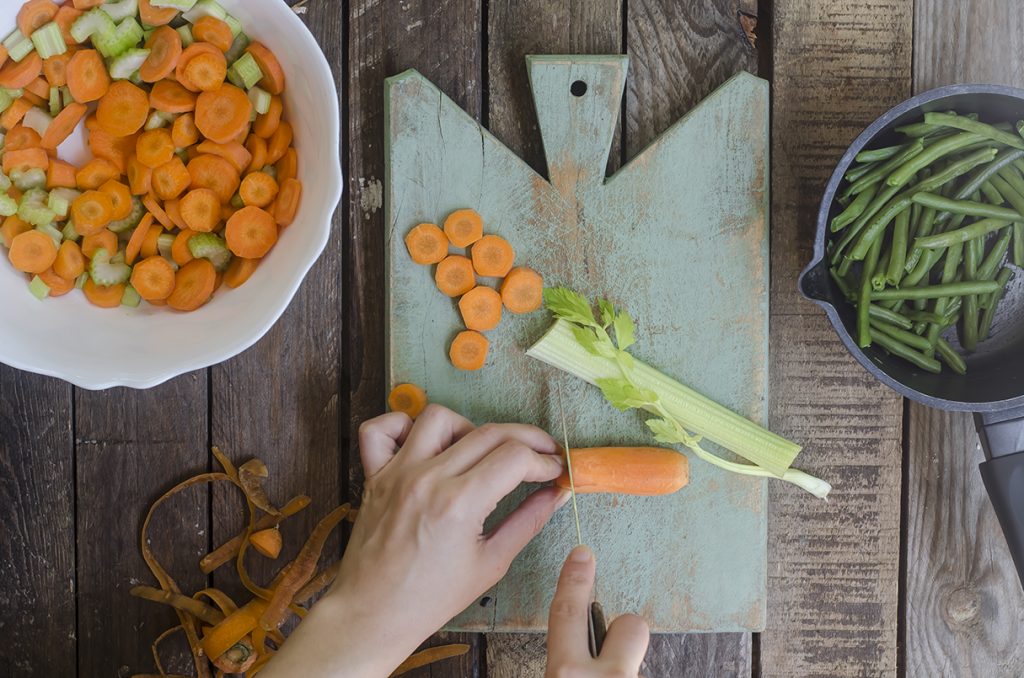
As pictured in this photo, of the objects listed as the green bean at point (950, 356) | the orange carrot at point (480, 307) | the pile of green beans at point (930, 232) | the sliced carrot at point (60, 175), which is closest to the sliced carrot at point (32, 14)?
the sliced carrot at point (60, 175)

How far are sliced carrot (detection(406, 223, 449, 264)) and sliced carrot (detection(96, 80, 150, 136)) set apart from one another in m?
0.55

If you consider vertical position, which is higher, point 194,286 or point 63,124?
point 63,124

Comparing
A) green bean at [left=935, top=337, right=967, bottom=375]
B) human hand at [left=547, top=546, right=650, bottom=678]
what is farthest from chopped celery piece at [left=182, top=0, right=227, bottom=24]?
green bean at [left=935, top=337, right=967, bottom=375]

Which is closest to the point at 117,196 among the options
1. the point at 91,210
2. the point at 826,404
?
the point at 91,210

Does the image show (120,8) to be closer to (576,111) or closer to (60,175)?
(60,175)

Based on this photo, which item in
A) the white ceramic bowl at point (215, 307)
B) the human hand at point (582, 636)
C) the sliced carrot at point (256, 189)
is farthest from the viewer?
the sliced carrot at point (256, 189)

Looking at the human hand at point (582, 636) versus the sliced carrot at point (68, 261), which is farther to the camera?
the sliced carrot at point (68, 261)

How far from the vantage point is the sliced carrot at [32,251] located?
1.52 m

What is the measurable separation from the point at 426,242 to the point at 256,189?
34 centimetres

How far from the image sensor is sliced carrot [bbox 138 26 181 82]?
150 cm

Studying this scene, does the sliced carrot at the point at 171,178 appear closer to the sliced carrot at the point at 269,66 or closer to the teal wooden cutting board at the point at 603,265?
the sliced carrot at the point at 269,66

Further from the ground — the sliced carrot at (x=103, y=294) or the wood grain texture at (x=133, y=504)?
the sliced carrot at (x=103, y=294)

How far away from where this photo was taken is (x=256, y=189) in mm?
1549

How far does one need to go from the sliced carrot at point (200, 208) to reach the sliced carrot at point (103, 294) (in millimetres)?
193
